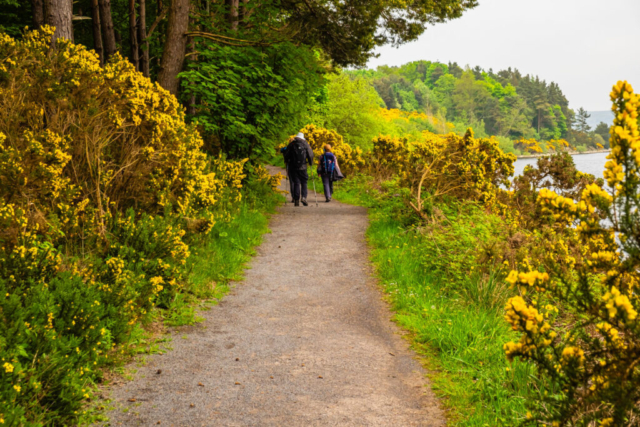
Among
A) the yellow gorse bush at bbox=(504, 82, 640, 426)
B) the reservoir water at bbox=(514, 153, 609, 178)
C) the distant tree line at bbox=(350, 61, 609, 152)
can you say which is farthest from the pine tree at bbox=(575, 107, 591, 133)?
the yellow gorse bush at bbox=(504, 82, 640, 426)

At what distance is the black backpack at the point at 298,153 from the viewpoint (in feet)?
44.8

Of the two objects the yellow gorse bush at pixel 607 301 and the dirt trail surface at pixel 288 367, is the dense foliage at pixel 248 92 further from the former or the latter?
the yellow gorse bush at pixel 607 301

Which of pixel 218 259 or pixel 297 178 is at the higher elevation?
pixel 297 178

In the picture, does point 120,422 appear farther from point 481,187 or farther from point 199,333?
point 481,187

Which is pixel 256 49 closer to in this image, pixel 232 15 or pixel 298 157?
pixel 232 15

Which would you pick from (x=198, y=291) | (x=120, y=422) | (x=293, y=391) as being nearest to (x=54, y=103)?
(x=198, y=291)

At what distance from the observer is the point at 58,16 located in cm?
689

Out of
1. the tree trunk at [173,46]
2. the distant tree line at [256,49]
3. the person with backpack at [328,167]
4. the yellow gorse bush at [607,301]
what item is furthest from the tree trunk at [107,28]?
the yellow gorse bush at [607,301]

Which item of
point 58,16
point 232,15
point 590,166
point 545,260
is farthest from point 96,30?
point 590,166

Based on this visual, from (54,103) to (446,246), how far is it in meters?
5.70

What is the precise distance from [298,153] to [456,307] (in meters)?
8.37

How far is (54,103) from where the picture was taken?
5457mm

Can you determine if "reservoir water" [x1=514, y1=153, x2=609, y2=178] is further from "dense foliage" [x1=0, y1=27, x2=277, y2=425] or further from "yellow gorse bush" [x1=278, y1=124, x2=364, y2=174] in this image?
"yellow gorse bush" [x1=278, y1=124, x2=364, y2=174]

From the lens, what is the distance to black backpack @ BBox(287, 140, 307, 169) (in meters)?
13.6
